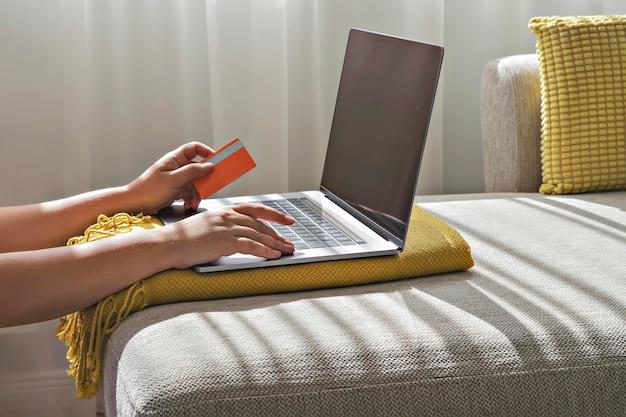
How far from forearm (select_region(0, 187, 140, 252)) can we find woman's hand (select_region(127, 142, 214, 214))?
0.02m

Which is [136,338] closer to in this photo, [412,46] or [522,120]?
[412,46]

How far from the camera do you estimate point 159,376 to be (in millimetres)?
852

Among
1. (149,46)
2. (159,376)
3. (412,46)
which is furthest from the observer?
(149,46)

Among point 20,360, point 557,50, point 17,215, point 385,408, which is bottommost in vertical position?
point 20,360

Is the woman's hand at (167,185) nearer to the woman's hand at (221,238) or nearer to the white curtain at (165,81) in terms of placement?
the woman's hand at (221,238)

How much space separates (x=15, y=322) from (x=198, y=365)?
29 cm

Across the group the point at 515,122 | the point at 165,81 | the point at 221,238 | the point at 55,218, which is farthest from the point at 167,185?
the point at 515,122

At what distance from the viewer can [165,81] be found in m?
1.89

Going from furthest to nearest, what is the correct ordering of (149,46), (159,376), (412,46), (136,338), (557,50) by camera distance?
(149,46)
(557,50)
(412,46)
(136,338)
(159,376)

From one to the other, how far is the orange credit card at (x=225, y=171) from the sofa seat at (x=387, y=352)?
290 mm

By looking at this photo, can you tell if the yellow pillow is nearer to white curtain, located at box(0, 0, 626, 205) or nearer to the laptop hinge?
white curtain, located at box(0, 0, 626, 205)

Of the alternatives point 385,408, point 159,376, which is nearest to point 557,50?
point 385,408

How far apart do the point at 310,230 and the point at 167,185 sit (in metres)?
0.25

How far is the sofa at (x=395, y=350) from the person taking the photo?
86 centimetres
